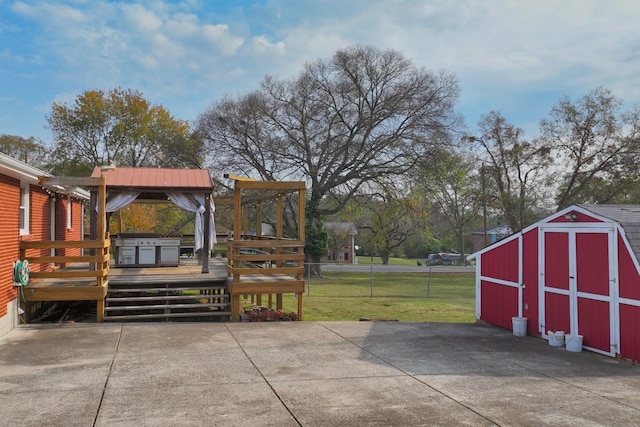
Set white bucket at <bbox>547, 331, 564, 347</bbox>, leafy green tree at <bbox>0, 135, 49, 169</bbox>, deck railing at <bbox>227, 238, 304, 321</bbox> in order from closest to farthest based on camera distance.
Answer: white bucket at <bbox>547, 331, 564, 347</bbox>, deck railing at <bbox>227, 238, 304, 321</bbox>, leafy green tree at <bbox>0, 135, 49, 169</bbox>

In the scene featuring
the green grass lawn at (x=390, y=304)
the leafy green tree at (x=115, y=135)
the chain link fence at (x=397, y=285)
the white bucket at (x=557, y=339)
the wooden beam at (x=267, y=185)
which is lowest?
the chain link fence at (x=397, y=285)

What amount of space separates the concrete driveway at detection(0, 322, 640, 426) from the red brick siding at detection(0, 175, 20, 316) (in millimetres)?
652

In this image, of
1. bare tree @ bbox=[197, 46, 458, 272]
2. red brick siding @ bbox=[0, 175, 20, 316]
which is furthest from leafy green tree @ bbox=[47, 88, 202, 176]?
red brick siding @ bbox=[0, 175, 20, 316]

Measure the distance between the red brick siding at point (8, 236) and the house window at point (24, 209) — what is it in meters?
1.04

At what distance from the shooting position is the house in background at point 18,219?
8.35 metres

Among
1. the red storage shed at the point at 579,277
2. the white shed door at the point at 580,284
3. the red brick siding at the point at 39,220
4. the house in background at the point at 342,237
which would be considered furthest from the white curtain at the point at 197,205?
the house in background at the point at 342,237

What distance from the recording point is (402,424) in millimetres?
4410

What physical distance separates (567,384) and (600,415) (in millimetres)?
1121

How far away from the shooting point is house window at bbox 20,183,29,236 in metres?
10.4

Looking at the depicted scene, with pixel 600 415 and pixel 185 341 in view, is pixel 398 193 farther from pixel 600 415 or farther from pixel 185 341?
pixel 600 415

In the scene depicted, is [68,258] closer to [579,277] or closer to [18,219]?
[18,219]

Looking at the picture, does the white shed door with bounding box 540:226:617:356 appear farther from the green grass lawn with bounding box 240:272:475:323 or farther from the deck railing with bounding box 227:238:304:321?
the deck railing with bounding box 227:238:304:321

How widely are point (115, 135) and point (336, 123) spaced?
531 inches

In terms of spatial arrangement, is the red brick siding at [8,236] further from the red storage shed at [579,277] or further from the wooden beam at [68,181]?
the red storage shed at [579,277]
